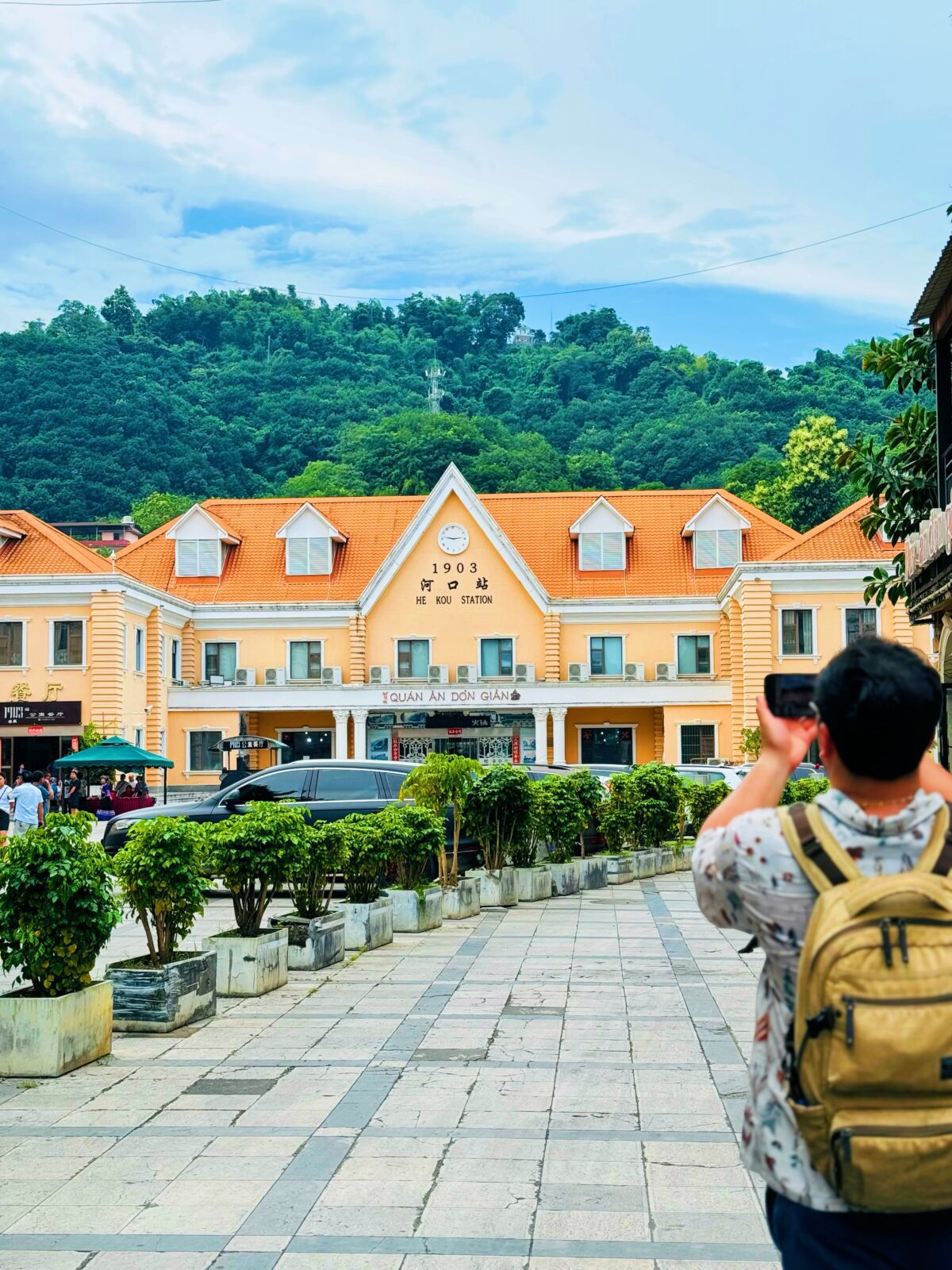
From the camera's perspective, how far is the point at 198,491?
270ft

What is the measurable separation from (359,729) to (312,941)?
31663 millimetres

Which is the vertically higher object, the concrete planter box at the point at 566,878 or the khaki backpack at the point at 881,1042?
the khaki backpack at the point at 881,1042

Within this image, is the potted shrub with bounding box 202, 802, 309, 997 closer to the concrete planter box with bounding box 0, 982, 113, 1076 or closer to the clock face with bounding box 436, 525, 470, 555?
the concrete planter box with bounding box 0, 982, 113, 1076

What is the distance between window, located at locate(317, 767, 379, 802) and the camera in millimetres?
19531

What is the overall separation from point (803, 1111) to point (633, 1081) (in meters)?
5.32

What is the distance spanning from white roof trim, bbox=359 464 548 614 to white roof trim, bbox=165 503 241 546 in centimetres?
536

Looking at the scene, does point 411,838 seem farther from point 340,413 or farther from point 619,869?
point 340,413

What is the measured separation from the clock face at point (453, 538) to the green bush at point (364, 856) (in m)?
30.6

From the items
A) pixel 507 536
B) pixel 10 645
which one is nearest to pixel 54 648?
pixel 10 645

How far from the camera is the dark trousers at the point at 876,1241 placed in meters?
2.78

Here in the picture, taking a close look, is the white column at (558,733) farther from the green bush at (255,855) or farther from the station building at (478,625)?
the green bush at (255,855)

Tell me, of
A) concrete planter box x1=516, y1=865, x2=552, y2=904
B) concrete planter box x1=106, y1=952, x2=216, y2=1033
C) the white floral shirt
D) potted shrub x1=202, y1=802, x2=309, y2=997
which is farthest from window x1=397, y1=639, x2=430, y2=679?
the white floral shirt

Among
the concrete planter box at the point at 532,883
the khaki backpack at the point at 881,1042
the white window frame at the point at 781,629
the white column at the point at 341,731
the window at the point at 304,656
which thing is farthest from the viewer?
the window at the point at 304,656

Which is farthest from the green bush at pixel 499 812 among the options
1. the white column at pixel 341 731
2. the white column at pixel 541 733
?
the white column at pixel 341 731
